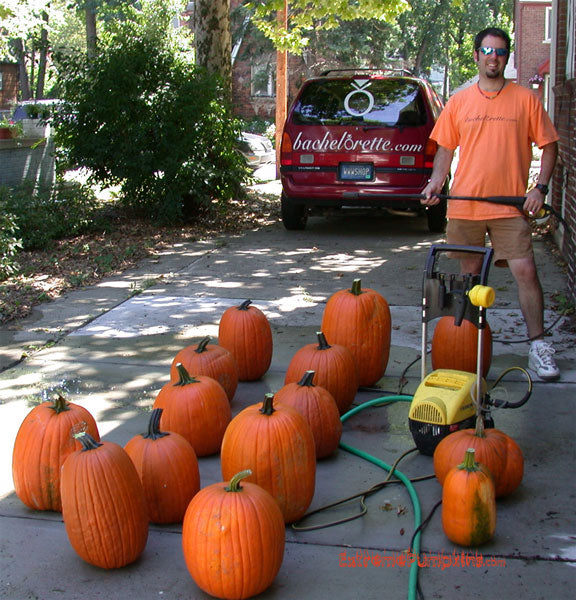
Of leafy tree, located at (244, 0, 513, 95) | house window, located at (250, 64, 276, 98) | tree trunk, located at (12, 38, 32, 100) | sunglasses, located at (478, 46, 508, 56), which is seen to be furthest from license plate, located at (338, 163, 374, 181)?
tree trunk, located at (12, 38, 32, 100)

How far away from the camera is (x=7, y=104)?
5225 centimetres

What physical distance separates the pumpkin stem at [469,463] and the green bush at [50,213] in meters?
7.03

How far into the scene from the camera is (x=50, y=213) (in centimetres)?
1055

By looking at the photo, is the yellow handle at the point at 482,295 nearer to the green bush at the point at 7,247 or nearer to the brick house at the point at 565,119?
the brick house at the point at 565,119

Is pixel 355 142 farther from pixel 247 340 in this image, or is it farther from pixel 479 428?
pixel 479 428

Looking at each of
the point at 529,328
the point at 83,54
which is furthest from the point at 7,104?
the point at 529,328

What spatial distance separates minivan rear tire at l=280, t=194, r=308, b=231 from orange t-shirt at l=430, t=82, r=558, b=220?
5637 millimetres

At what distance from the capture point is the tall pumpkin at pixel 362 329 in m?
5.07

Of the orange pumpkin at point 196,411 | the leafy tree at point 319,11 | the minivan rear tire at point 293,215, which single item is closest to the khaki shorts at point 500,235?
the orange pumpkin at point 196,411

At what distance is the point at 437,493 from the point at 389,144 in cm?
670

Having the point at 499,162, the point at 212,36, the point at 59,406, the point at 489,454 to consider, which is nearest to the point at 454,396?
the point at 489,454

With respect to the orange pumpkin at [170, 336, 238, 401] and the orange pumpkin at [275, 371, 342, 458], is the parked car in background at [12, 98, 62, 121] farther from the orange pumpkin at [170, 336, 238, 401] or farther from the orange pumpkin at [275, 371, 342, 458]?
the orange pumpkin at [275, 371, 342, 458]

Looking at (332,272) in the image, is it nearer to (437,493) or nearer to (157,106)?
(157,106)

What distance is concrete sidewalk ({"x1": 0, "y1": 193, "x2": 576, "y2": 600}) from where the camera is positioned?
307cm
